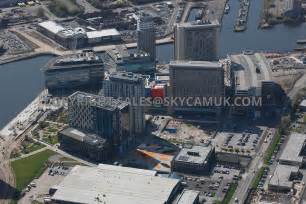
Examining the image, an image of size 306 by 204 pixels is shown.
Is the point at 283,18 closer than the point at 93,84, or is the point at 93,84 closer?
the point at 93,84

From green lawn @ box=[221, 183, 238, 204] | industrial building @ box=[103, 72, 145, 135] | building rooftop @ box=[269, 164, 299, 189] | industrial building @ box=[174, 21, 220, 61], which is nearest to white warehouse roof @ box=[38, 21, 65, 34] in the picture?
industrial building @ box=[174, 21, 220, 61]

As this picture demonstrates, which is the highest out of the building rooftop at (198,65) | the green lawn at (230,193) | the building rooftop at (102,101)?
the building rooftop at (198,65)

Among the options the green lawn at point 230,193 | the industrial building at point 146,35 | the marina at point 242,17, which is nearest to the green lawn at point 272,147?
the green lawn at point 230,193

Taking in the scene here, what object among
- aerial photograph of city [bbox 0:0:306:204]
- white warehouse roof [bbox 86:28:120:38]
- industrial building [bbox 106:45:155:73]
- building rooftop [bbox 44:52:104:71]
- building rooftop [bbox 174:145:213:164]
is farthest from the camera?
white warehouse roof [bbox 86:28:120:38]

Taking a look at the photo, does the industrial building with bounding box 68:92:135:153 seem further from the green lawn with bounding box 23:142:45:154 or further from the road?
the road

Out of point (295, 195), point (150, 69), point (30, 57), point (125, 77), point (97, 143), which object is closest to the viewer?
point (295, 195)

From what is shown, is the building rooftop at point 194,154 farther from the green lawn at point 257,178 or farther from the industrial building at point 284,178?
the industrial building at point 284,178

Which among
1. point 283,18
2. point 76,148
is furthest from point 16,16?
point 76,148

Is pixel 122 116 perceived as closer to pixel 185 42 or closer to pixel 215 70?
pixel 215 70
